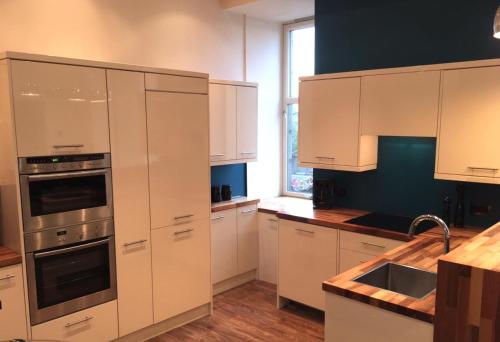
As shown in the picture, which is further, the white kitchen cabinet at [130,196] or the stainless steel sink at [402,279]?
the white kitchen cabinet at [130,196]

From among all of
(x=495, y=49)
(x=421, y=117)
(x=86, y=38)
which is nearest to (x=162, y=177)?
(x=86, y=38)

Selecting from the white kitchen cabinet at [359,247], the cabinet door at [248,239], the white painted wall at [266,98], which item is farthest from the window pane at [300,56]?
the white kitchen cabinet at [359,247]

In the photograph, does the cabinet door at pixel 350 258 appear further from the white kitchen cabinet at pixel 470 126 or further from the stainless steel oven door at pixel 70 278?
the stainless steel oven door at pixel 70 278

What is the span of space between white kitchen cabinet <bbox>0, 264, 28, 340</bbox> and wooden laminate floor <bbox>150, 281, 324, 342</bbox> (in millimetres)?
1044

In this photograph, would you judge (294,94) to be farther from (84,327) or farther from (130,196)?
(84,327)

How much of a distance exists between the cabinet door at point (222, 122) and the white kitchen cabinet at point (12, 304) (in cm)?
193

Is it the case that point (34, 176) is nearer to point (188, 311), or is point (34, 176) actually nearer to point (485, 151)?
point (188, 311)

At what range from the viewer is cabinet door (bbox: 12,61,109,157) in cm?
241

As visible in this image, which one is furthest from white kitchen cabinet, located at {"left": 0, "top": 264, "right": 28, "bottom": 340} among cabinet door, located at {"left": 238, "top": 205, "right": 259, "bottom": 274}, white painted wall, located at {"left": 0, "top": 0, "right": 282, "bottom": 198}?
cabinet door, located at {"left": 238, "top": 205, "right": 259, "bottom": 274}

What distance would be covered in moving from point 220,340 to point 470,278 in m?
2.24

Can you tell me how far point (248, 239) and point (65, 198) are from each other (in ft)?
6.60

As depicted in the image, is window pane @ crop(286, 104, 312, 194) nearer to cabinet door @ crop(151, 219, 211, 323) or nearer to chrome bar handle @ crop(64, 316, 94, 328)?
cabinet door @ crop(151, 219, 211, 323)

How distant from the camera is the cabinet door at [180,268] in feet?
10.5

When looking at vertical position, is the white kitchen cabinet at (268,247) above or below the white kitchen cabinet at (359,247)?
below
